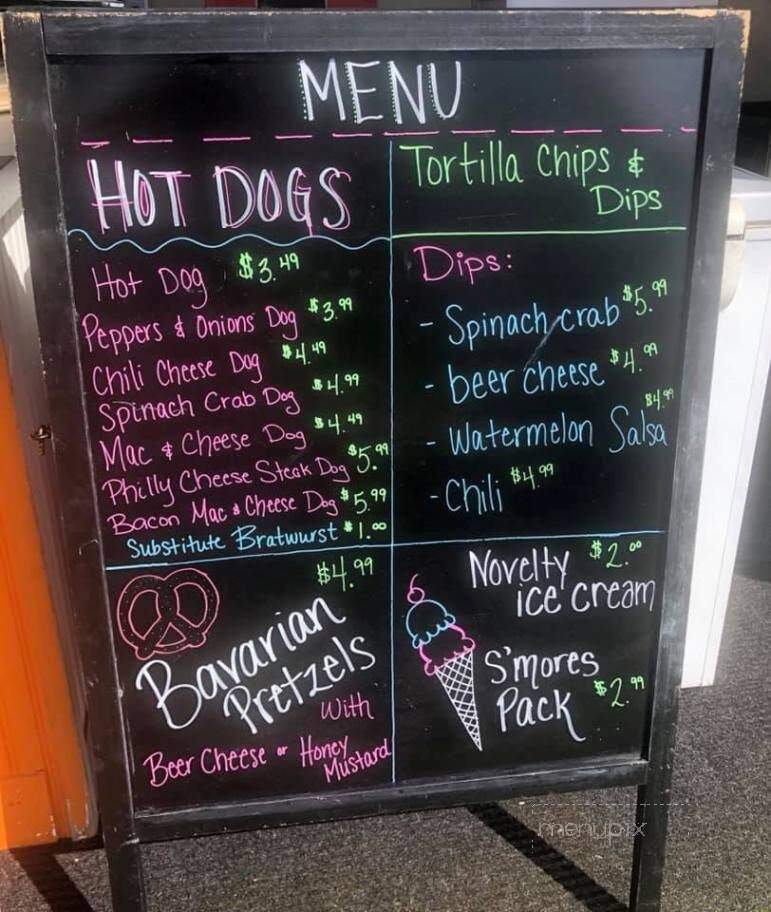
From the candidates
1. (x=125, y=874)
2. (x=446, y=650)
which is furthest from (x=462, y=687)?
(x=125, y=874)

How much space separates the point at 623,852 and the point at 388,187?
5.59 feet

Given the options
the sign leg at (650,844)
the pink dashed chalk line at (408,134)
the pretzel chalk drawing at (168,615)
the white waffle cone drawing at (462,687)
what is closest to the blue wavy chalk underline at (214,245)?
the pink dashed chalk line at (408,134)

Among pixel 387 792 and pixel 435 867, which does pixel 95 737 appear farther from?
pixel 435 867

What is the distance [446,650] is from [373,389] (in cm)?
57

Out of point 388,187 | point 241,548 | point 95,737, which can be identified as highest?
point 388,187

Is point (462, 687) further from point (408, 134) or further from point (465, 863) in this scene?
point (408, 134)

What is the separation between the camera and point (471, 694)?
1981mm

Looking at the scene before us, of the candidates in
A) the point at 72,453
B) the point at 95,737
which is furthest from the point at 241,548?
the point at 95,737

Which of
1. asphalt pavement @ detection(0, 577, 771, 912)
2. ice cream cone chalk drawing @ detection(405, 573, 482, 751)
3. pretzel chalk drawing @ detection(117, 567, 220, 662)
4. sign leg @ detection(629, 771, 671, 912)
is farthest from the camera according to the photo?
asphalt pavement @ detection(0, 577, 771, 912)

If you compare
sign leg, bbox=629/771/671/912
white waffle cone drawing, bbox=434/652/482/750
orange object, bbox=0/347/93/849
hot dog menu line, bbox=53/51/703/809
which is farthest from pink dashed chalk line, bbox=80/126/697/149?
sign leg, bbox=629/771/671/912

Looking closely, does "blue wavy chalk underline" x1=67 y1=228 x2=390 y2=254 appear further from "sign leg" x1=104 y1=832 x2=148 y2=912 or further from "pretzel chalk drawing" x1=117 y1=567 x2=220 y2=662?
"sign leg" x1=104 y1=832 x2=148 y2=912

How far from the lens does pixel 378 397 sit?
1762 mm

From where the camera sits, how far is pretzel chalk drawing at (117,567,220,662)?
5.97 ft

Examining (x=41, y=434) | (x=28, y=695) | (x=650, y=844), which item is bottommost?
(x=650, y=844)
